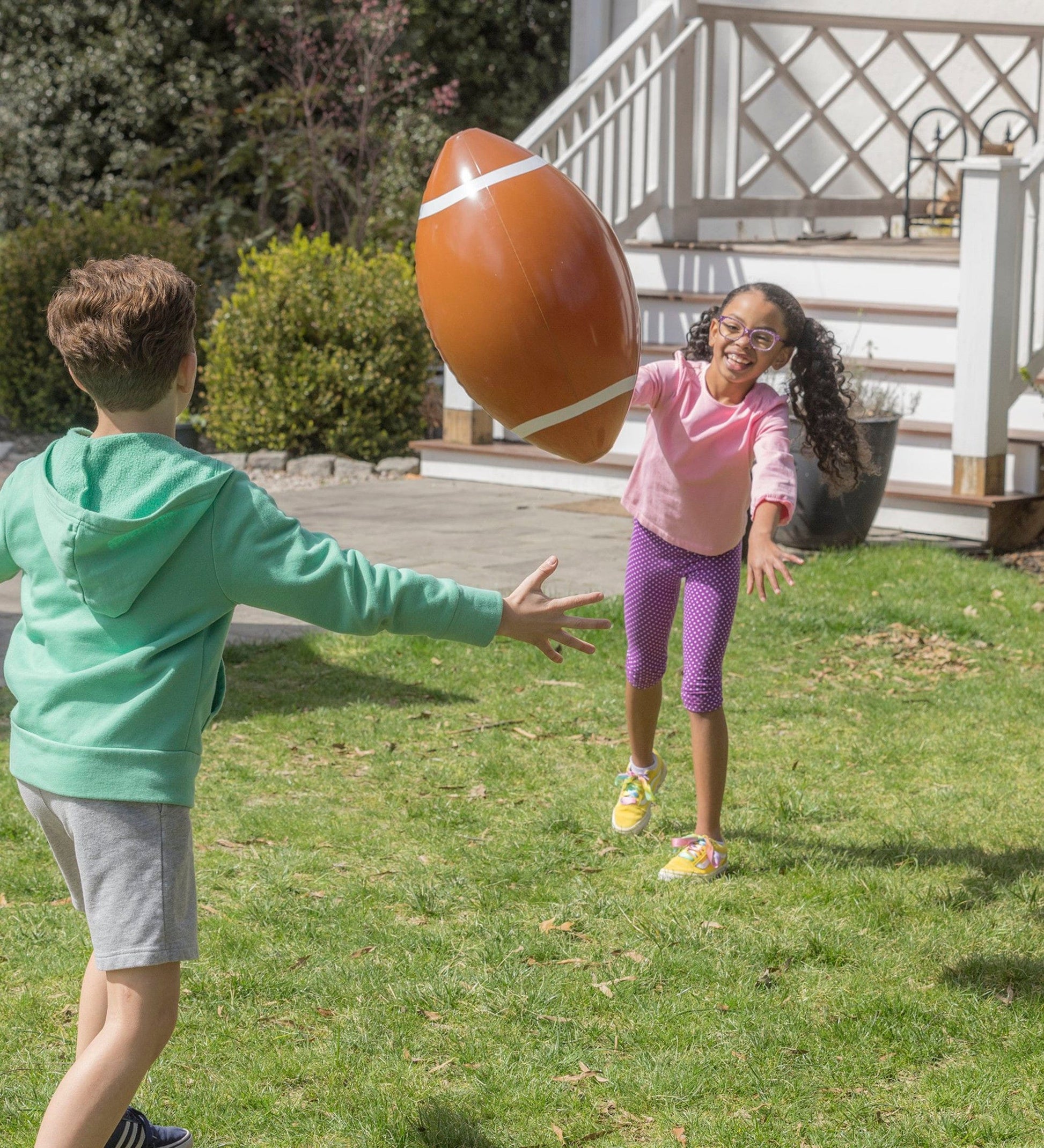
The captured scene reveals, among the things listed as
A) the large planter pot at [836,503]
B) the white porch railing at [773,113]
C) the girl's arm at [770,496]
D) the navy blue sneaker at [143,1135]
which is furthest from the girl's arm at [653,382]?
the white porch railing at [773,113]

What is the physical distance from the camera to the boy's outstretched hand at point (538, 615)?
2.55 meters

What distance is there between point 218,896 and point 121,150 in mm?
11371

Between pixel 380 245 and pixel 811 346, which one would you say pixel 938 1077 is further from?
pixel 380 245

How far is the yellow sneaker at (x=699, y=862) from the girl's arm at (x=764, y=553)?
2.43 ft

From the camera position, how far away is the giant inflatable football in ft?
10.9

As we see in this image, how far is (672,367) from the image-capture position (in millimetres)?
4109

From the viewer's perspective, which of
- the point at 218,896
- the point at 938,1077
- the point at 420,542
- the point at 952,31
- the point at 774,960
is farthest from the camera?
the point at 952,31

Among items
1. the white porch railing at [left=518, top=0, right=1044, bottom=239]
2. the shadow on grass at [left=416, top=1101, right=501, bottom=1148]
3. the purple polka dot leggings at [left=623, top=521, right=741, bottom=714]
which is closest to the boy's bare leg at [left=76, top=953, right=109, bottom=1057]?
the shadow on grass at [left=416, top=1101, right=501, bottom=1148]

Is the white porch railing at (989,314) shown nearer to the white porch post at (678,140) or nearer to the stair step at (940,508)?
the stair step at (940,508)

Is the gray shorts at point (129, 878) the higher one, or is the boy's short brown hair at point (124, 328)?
the boy's short brown hair at point (124, 328)

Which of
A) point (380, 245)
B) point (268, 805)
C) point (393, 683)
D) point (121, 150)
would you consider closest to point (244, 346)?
point (380, 245)

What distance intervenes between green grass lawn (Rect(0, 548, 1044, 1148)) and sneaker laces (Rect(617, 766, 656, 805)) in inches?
4.9

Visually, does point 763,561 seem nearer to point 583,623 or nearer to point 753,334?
point 753,334

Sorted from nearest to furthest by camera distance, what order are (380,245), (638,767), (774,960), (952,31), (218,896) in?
(774,960)
(218,896)
(638,767)
(952,31)
(380,245)
